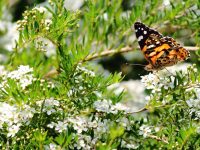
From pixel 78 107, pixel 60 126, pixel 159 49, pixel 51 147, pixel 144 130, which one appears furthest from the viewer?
pixel 159 49

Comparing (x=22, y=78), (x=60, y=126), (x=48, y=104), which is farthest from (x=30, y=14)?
(x=60, y=126)

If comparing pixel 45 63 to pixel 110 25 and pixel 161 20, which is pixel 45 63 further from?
pixel 161 20

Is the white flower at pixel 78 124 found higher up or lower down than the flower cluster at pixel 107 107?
lower down

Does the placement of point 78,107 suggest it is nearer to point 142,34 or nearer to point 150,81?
point 150,81

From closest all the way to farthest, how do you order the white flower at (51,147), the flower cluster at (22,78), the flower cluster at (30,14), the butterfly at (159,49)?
1. the white flower at (51,147)
2. the flower cluster at (22,78)
3. the flower cluster at (30,14)
4. the butterfly at (159,49)

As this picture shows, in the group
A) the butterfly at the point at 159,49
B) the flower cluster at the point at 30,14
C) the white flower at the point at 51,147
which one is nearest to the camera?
the white flower at the point at 51,147

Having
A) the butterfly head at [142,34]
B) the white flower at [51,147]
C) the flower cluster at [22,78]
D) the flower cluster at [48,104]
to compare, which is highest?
the butterfly head at [142,34]

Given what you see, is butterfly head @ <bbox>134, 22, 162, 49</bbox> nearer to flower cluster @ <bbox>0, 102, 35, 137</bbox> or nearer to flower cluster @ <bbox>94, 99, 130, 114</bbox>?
flower cluster @ <bbox>94, 99, 130, 114</bbox>

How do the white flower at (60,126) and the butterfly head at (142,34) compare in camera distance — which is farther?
the butterfly head at (142,34)

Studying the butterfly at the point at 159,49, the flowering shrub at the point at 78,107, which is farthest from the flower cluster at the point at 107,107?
the butterfly at the point at 159,49

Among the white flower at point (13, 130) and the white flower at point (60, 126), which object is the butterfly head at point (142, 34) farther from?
the white flower at point (13, 130)

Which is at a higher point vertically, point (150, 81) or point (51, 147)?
point (150, 81)
